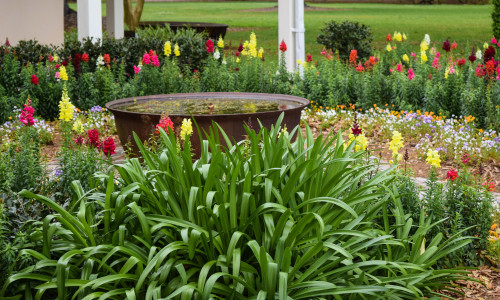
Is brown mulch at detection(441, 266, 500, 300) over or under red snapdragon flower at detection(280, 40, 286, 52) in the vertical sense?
under

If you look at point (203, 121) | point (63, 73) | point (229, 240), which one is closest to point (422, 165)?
point (203, 121)

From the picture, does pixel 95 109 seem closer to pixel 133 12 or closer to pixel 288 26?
pixel 288 26

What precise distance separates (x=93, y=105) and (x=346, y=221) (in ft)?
19.9

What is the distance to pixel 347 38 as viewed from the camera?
1471cm

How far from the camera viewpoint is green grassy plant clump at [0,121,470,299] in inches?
136

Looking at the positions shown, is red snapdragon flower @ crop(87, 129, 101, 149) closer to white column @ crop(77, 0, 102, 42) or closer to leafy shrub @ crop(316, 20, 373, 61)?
white column @ crop(77, 0, 102, 42)

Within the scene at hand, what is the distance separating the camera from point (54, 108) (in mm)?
9211

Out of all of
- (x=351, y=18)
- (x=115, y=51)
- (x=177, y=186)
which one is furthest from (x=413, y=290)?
(x=351, y=18)

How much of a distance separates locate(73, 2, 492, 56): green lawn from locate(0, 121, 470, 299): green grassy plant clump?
56.1ft

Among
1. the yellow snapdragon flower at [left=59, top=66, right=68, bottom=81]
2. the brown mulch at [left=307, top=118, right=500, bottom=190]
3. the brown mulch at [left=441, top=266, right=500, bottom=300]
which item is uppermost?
the yellow snapdragon flower at [left=59, top=66, right=68, bottom=81]

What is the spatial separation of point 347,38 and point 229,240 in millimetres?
11613

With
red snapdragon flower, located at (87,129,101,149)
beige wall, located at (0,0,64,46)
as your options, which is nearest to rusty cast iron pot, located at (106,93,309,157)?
red snapdragon flower, located at (87,129,101,149)

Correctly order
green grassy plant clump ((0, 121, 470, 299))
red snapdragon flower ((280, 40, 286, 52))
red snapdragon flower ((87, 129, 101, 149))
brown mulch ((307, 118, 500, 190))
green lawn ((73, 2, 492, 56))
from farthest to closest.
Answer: green lawn ((73, 2, 492, 56)) → red snapdragon flower ((280, 40, 286, 52)) → brown mulch ((307, 118, 500, 190)) → red snapdragon flower ((87, 129, 101, 149)) → green grassy plant clump ((0, 121, 470, 299))

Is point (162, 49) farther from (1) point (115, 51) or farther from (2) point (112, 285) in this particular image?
(2) point (112, 285)
